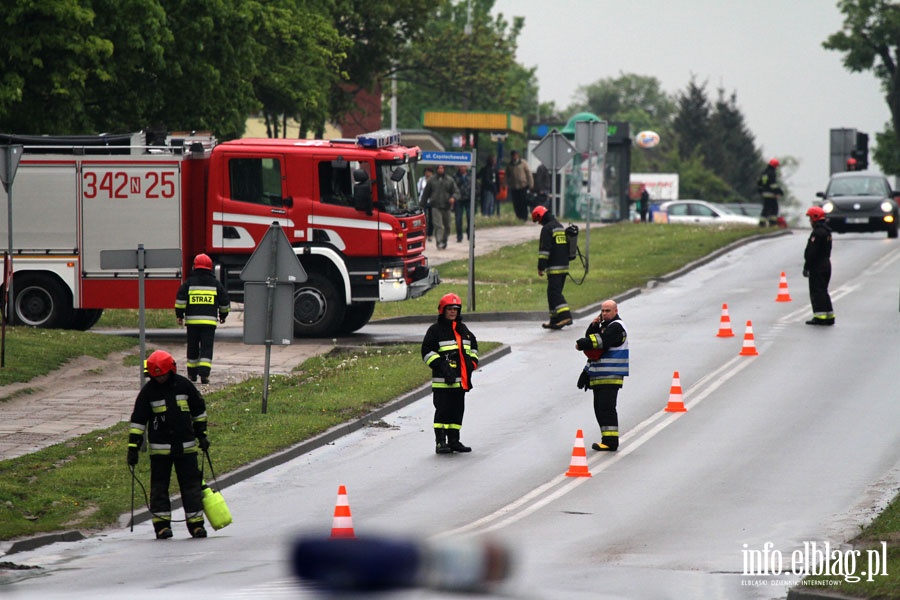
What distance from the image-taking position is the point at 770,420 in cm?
1747

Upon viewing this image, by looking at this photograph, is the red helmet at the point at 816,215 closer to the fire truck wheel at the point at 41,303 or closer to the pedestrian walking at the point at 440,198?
the fire truck wheel at the point at 41,303

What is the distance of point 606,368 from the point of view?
53.2ft

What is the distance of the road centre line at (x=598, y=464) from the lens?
1262 centimetres

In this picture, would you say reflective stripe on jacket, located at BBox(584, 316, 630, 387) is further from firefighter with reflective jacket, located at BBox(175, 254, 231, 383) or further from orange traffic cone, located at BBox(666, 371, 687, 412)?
firefighter with reflective jacket, located at BBox(175, 254, 231, 383)

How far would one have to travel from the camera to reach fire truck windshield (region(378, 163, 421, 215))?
24.1m

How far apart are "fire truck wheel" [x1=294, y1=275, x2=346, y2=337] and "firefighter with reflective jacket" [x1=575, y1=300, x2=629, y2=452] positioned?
28.1 ft

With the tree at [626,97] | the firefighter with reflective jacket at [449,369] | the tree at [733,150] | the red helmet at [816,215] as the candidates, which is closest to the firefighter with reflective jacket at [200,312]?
the firefighter with reflective jacket at [449,369]

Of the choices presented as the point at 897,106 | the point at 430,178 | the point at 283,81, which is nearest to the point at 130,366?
the point at 430,178

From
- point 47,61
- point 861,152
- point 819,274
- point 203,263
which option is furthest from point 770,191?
point 203,263

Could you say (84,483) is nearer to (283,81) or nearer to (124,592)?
(124,592)

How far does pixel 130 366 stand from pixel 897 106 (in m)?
71.8

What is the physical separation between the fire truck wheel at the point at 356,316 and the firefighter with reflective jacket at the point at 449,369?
→ 880 centimetres

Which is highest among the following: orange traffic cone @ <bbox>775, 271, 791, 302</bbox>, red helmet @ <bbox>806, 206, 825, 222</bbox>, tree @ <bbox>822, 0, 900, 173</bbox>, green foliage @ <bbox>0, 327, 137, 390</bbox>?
tree @ <bbox>822, 0, 900, 173</bbox>

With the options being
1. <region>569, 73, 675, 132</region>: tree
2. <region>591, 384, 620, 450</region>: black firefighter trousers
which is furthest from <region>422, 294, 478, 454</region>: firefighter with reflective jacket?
<region>569, 73, 675, 132</region>: tree
